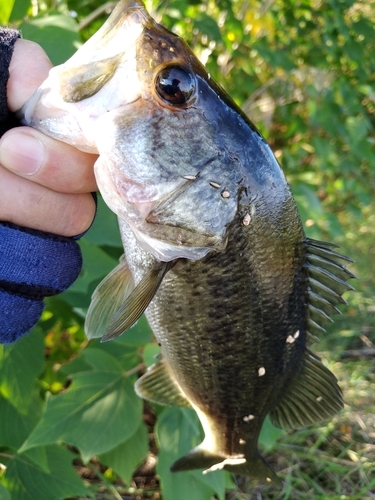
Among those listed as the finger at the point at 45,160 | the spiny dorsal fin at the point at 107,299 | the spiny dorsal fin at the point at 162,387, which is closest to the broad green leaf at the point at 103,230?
the spiny dorsal fin at the point at 107,299

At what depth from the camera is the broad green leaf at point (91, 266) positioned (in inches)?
62.2

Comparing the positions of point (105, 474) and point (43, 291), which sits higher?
point (43, 291)

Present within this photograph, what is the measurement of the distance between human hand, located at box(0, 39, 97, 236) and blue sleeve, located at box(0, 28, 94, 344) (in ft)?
0.08

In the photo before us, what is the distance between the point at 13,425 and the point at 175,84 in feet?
4.45

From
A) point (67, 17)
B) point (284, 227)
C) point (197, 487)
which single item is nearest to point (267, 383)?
point (284, 227)

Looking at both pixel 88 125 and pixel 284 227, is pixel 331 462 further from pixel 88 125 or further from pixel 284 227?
pixel 88 125

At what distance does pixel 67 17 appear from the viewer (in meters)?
1.42

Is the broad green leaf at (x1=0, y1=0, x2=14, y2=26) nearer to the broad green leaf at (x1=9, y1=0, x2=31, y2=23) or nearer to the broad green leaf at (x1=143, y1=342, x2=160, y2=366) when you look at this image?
the broad green leaf at (x1=9, y1=0, x2=31, y2=23)

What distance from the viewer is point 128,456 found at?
175cm

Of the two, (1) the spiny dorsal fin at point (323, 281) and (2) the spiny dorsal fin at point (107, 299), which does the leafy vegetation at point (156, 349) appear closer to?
(2) the spiny dorsal fin at point (107, 299)

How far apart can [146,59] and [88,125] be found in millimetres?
187

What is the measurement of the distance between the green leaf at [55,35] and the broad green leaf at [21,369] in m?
0.98

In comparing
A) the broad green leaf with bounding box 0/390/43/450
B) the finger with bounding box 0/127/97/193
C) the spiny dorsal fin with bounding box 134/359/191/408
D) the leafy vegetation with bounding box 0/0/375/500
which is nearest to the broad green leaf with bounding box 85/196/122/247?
the leafy vegetation with bounding box 0/0/375/500

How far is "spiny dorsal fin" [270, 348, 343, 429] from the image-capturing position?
1.39m
